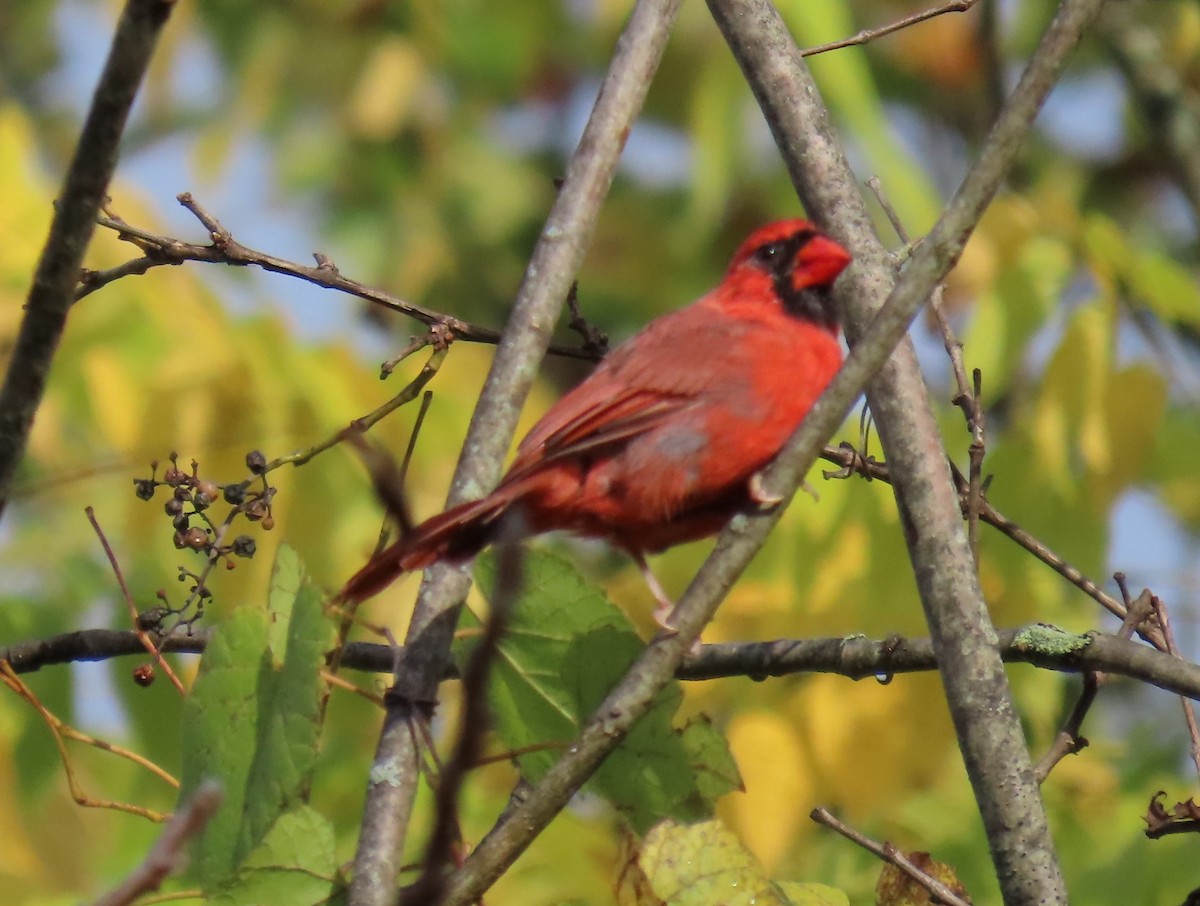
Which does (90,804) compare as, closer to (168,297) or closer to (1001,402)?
(168,297)

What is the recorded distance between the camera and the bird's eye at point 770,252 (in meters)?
3.29

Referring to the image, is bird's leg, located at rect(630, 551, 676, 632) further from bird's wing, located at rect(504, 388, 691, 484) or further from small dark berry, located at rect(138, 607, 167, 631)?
small dark berry, located at rect(138, 607, 167, 631)

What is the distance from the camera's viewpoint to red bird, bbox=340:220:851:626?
293 centimetres

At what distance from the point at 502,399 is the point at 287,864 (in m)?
0.68

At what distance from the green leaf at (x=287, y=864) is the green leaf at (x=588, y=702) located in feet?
1.36

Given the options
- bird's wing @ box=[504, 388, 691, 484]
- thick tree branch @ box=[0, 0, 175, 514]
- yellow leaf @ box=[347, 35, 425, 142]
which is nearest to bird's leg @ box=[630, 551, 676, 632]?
bird's wing @ box=[504, 388, 691, 484]

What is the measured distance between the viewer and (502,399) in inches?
85.7

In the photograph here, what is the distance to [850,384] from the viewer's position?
1767mm

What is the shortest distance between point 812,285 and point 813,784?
94cm

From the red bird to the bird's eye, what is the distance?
26mm

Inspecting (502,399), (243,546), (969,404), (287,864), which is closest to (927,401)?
(969,404)

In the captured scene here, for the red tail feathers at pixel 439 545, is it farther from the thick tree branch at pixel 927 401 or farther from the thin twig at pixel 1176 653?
the thin twig at pixel 1176 653

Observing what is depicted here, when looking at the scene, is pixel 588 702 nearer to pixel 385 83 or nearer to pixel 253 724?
pixel 253 724

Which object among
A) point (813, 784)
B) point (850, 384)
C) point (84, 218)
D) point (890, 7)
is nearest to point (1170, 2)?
point (890, 7)
